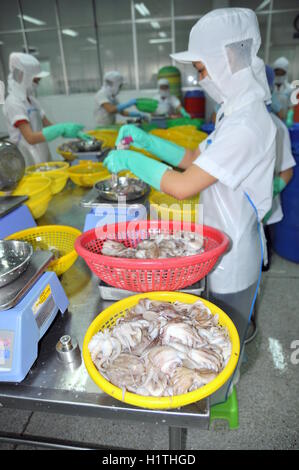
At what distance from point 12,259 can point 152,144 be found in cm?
104

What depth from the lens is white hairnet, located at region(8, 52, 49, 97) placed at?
2859 millimetres

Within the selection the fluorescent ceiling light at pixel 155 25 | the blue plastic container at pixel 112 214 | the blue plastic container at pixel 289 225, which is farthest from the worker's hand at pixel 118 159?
the fluorescent ceiling light at pixel 155 25

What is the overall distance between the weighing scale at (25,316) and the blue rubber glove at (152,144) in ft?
3.10

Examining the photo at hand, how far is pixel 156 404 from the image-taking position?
2.05 feet

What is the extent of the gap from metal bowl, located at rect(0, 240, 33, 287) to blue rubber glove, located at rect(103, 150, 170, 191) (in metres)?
0.63

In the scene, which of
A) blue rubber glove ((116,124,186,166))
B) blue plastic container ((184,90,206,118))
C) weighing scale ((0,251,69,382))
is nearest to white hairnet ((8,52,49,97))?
blue rubber glove ((116,124,186,166))

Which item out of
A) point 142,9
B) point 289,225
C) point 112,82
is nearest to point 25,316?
point 289,225

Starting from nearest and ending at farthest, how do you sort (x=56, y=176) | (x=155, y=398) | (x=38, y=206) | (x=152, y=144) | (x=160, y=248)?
(x=155, y=398) < (x=160, y=248) < (x=38, y=206) < (x=152, y=144) < (x=56, y=176)

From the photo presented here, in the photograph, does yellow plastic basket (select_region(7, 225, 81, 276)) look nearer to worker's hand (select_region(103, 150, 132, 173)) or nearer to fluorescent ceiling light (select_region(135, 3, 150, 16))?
worker's hand (select_region(103, 150, 132, 173))

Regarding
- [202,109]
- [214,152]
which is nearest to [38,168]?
[214,152]

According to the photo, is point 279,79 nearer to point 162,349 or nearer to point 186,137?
point 186,137

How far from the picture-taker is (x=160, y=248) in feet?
3.46

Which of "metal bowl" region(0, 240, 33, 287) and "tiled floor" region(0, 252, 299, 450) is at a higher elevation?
"metal bowl" region(0, 240, 33, 287)
